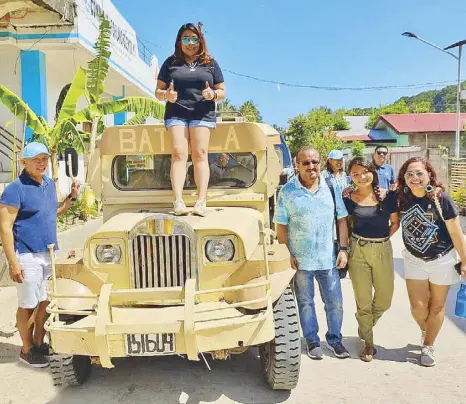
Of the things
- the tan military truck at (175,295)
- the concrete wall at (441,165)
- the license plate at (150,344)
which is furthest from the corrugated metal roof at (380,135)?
the license plate at (150,344)

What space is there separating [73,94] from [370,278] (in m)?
6.93

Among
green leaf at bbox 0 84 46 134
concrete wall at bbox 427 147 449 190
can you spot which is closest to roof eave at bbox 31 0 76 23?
green leaf at bbox 0 84 46 134

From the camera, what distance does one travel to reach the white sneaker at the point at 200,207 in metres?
3.90

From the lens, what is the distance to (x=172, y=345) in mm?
3094

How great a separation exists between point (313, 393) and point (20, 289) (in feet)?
8.13

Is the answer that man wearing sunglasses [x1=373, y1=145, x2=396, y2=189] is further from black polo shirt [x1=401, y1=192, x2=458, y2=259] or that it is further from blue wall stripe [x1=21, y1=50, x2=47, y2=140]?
blue wall stripe [x1=21, y1=50, x2=47, y2=140]

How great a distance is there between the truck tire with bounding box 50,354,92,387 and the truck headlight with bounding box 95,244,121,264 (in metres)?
0.78

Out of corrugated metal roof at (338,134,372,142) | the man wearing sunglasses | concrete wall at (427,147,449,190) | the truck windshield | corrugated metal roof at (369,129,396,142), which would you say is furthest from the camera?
corrugated metal roof at (338,134,372,142)

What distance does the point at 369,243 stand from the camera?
4.16 m

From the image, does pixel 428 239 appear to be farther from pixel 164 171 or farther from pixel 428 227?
pixel 164 171

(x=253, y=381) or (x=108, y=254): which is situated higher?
(x=108, y=254)

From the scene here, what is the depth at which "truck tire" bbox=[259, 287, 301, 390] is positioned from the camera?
3.55 m

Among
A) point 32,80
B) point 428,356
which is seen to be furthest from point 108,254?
point 32,80

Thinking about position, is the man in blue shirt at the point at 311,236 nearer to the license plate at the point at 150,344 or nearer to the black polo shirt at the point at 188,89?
the black polo shirt at the point at 188,89
